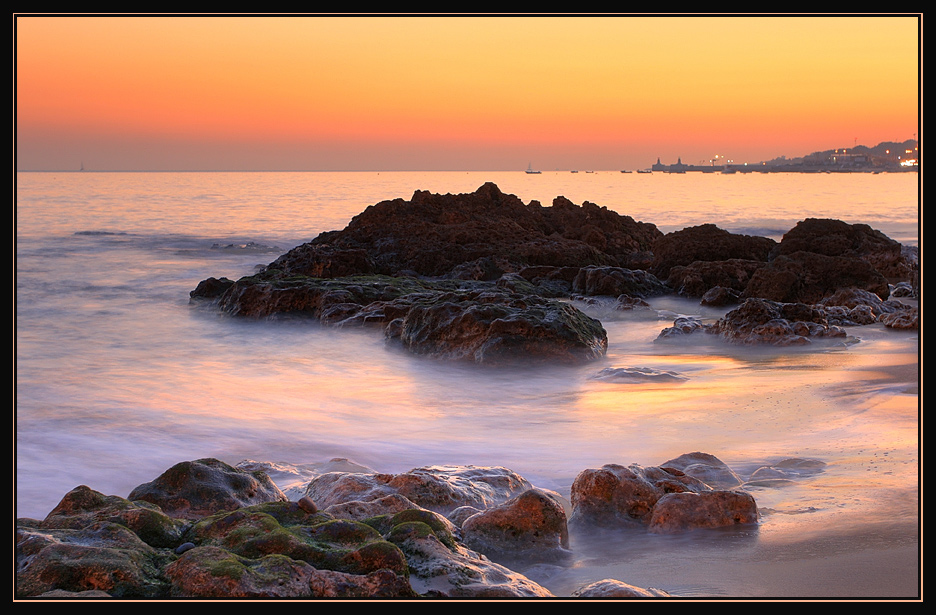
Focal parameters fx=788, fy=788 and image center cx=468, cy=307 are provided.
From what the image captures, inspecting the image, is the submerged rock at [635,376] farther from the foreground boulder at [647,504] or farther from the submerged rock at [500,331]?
the foreground boulder at [647,504]

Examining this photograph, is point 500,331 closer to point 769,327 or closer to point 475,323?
point 475,323

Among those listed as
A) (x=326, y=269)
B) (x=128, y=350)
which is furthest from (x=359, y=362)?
(x=326, y=269)

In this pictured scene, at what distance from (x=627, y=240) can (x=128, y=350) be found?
36.8 ft

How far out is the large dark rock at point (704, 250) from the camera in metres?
14.9

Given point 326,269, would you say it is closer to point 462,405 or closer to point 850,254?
point 462,405

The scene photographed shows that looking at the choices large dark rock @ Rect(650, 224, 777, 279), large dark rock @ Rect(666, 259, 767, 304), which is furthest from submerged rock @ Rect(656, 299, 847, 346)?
large dark rock @ Rect(650, 224, 777, 279)

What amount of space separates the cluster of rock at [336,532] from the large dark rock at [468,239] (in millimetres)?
10035

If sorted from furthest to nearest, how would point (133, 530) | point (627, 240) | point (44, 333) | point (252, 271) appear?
point (252, 271), point (627, 240), point (44, 333), point (133, 530)

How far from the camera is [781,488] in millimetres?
4531

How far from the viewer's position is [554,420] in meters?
6.62

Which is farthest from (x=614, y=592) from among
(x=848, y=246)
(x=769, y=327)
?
(x=848, y=246)

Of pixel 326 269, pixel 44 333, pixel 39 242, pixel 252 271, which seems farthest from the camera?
pixel 39 242

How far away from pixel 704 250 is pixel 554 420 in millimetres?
9488

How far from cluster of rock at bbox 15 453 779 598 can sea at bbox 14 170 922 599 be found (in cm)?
18
